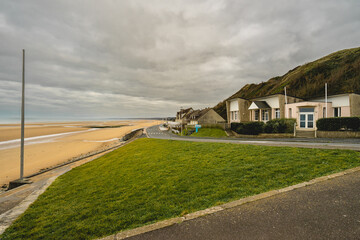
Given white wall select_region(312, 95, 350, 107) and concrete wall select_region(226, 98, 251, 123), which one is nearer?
white wall select_region(312, 95, 350, 107)

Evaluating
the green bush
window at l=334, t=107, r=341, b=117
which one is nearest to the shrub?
the green bush

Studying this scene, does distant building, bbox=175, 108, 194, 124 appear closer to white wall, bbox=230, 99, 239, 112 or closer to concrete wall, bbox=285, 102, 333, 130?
white wall, bbox=230, 99, 239, 112

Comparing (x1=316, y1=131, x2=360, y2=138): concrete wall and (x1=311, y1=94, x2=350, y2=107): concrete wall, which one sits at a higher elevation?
(x1=311, y1=94, x2=350, y2=107): concrete wall

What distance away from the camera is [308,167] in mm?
7027

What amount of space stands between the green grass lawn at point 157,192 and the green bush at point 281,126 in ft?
46.4

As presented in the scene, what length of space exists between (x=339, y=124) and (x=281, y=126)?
567 centimetres

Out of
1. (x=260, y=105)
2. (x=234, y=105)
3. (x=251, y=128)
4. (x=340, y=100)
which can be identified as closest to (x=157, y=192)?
(x=251, y=128)

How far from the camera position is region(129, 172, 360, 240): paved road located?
132 inches

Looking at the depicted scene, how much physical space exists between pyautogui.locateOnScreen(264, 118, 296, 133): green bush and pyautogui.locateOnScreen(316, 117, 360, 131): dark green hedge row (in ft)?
9.31

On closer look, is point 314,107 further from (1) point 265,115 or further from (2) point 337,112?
(1) point 265,115

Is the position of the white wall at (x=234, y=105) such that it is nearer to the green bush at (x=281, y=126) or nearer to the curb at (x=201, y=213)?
the green bush at (x=281, y=126)

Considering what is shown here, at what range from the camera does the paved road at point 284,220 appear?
3354 millimetres

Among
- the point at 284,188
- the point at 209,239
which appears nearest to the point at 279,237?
the point at 209,239

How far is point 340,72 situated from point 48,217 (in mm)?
95623
